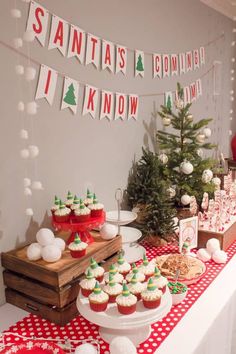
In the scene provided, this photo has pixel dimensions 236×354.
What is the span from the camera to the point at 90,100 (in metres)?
1.62

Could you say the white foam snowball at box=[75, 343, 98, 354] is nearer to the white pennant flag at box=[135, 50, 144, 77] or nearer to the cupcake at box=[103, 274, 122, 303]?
the cupcake at box=[103, 274, 122, 303]

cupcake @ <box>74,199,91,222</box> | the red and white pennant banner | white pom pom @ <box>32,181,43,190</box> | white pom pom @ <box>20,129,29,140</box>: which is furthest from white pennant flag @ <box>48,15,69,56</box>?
cupcake @ <box>74,199,91,222</box>

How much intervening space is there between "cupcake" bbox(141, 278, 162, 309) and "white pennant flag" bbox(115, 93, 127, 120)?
968mm

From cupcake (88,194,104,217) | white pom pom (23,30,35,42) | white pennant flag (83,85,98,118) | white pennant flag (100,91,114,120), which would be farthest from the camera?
white pennant flag (100,91,114,120)

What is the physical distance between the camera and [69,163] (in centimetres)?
158

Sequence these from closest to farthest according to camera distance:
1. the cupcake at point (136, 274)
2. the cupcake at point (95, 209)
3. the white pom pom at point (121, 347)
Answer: the white pom pom at point (121, 347)
the cupcake at point (136, 274)
the cupcake at point (95, 209)

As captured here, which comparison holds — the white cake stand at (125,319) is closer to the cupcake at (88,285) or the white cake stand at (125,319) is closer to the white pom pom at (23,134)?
the cupcake at (88,285)

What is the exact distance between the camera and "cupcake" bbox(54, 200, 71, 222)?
1308mm

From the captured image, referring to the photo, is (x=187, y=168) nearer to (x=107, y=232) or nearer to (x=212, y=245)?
(x=212, y=245)

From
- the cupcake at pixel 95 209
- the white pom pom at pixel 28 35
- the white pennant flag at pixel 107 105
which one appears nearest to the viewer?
the white pom pom at pixel 28 35

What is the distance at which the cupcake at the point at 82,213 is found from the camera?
131 cm

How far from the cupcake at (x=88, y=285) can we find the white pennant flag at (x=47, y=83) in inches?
27.0

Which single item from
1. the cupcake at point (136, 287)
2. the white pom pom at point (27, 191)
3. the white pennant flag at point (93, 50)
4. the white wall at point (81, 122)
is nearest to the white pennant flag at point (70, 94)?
the white wall at point (81, 122)

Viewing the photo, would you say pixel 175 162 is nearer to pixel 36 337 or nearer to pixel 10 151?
pixel 10 151
